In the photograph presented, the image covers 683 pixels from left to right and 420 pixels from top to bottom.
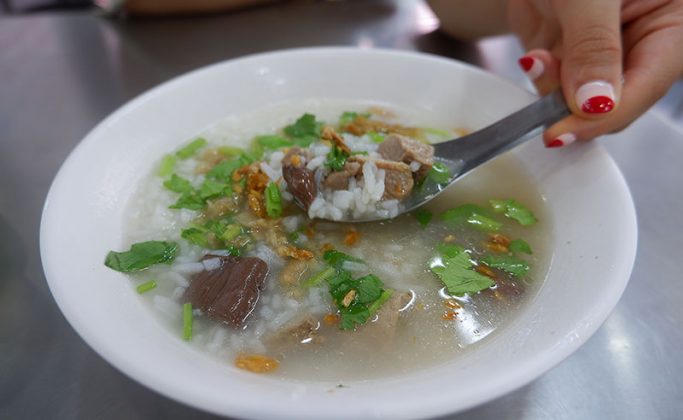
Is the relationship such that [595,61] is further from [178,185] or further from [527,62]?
[178,185]

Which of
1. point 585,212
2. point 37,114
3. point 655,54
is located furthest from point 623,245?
point 37,114

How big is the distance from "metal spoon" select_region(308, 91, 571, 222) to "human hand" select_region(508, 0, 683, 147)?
5cm

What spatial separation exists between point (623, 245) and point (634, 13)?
3.79ft

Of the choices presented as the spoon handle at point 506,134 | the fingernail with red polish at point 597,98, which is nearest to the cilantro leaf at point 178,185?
the spoon handle at point 506,134

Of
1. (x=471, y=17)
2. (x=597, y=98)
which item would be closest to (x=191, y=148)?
(x=597, y=98)

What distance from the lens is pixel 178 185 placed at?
187cm

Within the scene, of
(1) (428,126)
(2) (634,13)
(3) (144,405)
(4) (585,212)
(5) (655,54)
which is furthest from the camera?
(1) (428,126)

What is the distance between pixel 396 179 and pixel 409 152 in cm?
10

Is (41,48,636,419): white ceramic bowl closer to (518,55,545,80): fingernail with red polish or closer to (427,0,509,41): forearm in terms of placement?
(518,55,545,80): fingernail with red polish

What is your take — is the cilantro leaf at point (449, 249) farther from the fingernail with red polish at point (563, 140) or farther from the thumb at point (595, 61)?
the thumb at point (595, 61)

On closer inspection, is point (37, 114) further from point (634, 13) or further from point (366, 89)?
point (634, 13)

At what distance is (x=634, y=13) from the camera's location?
6.73ft

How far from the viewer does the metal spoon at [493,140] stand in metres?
1.79

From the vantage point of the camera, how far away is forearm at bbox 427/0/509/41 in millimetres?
2963
